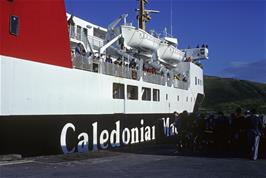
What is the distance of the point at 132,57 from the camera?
2109 centimetres

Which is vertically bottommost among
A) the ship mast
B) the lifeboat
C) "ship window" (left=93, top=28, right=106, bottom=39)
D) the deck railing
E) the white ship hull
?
the white ship hull

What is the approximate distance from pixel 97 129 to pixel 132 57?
7983 millimetres

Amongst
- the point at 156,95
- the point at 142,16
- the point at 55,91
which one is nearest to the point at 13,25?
the point at 55,91

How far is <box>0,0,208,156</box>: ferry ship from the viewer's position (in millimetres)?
10484

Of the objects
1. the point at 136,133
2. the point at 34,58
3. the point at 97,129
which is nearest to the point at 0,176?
the point at 34,58

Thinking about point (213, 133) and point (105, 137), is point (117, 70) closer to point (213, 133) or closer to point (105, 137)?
point (105, 137)

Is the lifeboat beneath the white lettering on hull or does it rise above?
above

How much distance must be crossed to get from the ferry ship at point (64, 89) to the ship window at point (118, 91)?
5 cm

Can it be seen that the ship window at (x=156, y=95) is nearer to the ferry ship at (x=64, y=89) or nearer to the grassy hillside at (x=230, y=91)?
the ferry ship at (x=64, y=89)

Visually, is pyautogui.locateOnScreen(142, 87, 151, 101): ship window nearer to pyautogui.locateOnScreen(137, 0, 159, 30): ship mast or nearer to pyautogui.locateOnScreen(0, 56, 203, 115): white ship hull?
pyautogui.locateOnScreen(0, 56, 203, 115): white ship hull

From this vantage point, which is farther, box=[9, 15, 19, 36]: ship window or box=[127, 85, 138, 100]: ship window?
box=[127, 85, 138, 100]: ship window

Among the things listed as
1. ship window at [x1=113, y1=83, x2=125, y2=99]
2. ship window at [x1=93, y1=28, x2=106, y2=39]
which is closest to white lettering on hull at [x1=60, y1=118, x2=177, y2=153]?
ship window at [x1=113, y1=83, x2=125, y2=99]

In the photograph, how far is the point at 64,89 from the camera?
12.9 m

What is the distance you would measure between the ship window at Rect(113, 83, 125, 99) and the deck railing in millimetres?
431
